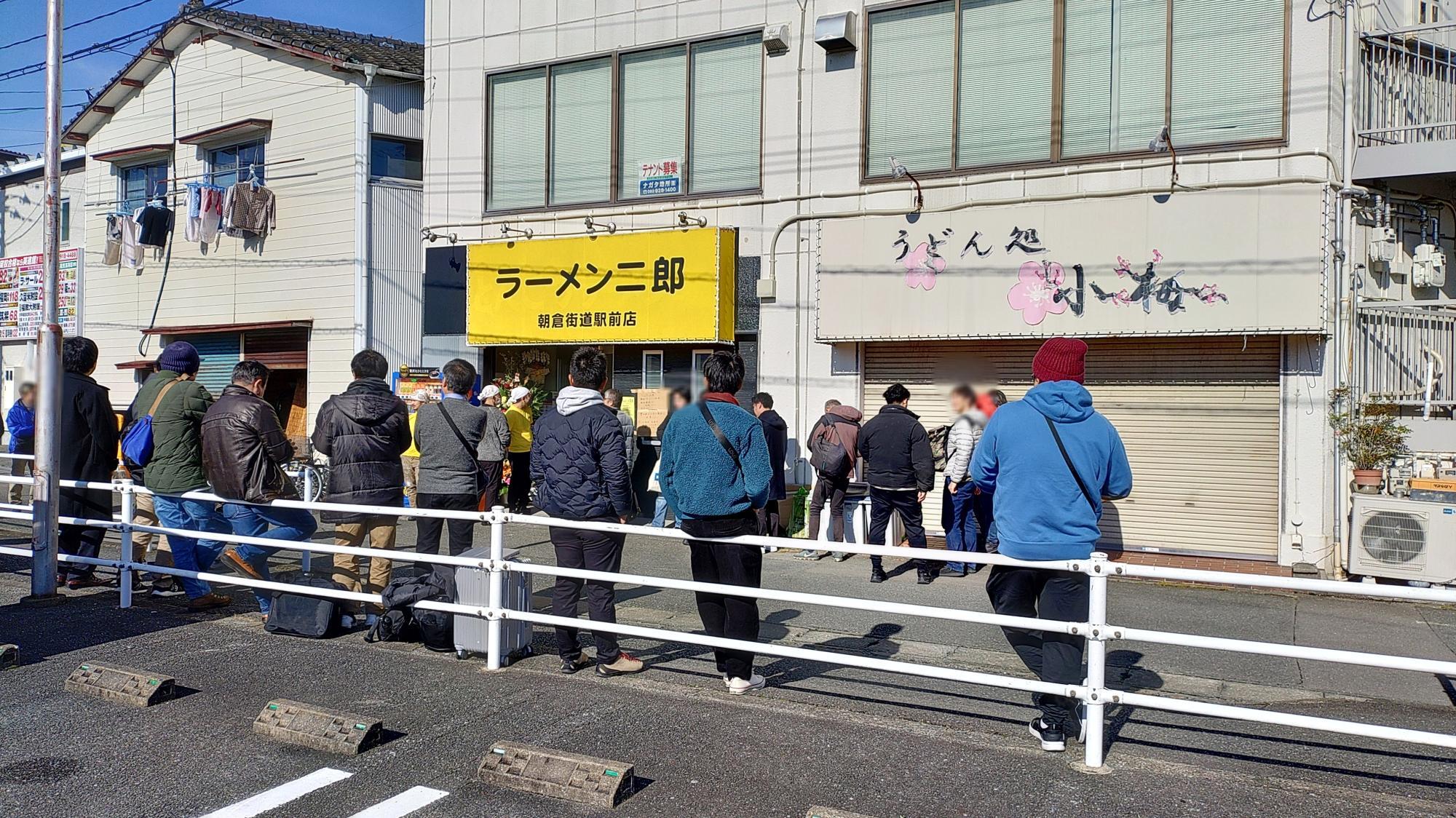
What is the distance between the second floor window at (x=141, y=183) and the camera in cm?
2033

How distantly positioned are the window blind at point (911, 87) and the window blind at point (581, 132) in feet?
12.0

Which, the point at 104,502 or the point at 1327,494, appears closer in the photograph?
the point at 104,502

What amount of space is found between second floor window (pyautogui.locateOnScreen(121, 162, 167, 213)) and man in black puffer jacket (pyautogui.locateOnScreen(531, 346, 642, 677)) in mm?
17230

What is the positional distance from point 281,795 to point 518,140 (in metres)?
11.7

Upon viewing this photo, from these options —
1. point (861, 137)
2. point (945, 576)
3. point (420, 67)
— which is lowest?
point (945, 576)

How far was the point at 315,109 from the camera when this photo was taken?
17.6 metres

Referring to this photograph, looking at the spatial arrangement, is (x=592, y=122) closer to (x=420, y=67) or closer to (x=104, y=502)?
(x=420, y=67)

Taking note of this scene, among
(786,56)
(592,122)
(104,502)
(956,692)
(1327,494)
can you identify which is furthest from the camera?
(592,122)

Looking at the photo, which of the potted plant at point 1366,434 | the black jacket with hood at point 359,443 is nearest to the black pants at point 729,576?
the black jacket with hood at point 359,443

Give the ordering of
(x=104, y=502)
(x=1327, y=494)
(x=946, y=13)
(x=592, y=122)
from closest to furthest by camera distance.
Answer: (x=104, y=502) → (x=1327, y=494) → (x=946, y=13) → (x=592, y=122)

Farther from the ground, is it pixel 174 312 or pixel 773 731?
pixel 174 312

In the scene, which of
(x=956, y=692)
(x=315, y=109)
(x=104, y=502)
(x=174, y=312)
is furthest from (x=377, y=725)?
(x=174, y=312)

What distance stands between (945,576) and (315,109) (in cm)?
1327

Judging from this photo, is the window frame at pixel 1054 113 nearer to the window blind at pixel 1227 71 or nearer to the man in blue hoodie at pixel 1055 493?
the window blind at pixel 1227 71
